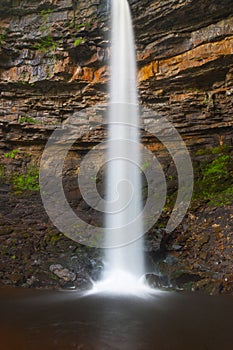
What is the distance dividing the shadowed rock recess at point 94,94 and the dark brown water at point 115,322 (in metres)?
2.43

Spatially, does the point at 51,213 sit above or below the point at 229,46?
below

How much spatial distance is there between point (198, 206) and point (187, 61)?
5207mm

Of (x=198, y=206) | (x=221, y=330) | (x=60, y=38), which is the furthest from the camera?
(x=60, y=38)

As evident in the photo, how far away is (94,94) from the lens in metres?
11.6

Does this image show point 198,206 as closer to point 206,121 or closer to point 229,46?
point 206,121

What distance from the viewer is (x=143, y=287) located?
22.0 feet

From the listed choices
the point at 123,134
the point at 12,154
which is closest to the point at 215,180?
the point at 123,134

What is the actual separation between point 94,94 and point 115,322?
9026mm

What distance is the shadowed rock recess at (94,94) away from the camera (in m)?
9.04

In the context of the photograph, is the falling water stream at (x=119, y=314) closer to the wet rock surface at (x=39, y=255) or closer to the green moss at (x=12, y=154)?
the wet rock surface at (x=39, y=255)

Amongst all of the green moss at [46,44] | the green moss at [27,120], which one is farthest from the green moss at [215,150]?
the green moss at [46,44]

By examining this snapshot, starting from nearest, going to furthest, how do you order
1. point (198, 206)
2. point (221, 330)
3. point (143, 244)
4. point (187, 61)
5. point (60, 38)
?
point (221, 330) < point (143, 244) < point (198, 206) < point (187, 61) < point (60, 38)

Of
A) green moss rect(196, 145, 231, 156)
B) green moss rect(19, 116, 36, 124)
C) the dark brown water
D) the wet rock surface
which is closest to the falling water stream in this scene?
the dark brown water

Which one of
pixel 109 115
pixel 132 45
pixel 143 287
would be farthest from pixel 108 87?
pixel 143 287
